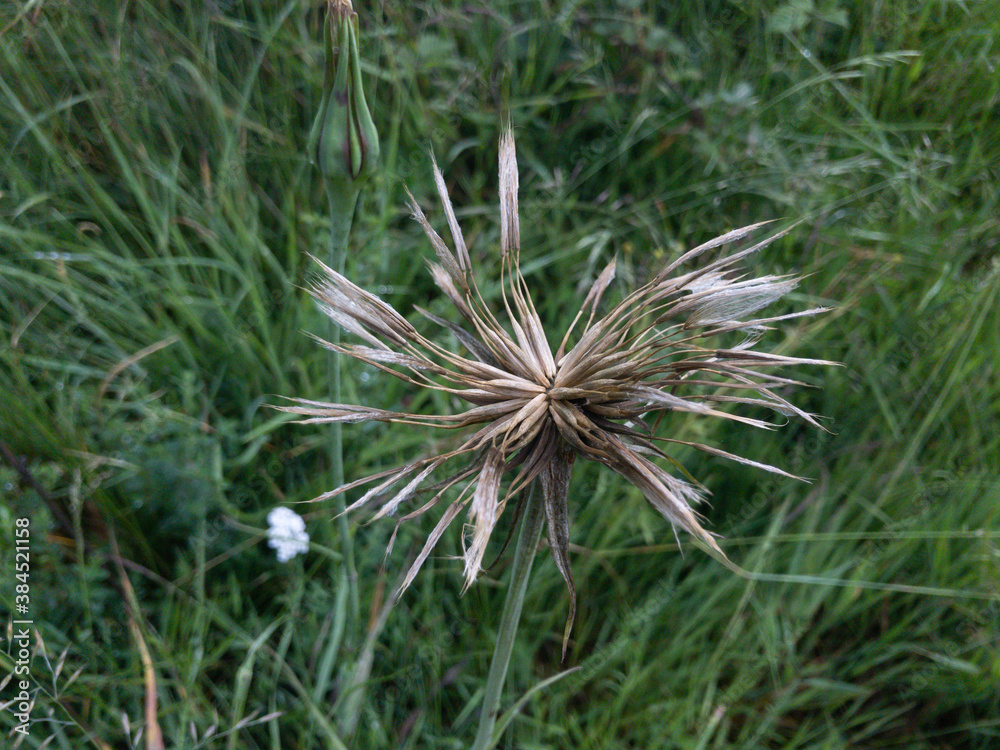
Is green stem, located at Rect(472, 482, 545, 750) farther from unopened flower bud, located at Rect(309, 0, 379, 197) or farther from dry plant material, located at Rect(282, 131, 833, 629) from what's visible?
unopened flower bud, located at Rect(309, 0, 379, 197)

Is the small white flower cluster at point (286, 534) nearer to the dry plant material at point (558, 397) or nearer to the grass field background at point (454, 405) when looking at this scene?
the grass field background at point (454, 405)

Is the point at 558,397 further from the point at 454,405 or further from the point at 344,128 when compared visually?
the point at 454,405

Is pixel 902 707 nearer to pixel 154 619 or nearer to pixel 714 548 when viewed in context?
pixel 714 548

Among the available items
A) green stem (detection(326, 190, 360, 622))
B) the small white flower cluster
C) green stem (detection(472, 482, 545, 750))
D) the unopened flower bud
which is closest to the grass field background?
the small white flower cluster

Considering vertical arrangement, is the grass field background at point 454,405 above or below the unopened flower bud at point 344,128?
below

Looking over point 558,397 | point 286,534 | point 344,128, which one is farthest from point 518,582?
point 286,534

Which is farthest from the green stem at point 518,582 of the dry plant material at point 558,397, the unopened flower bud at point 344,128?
the unopened flower bud at point 344,128
